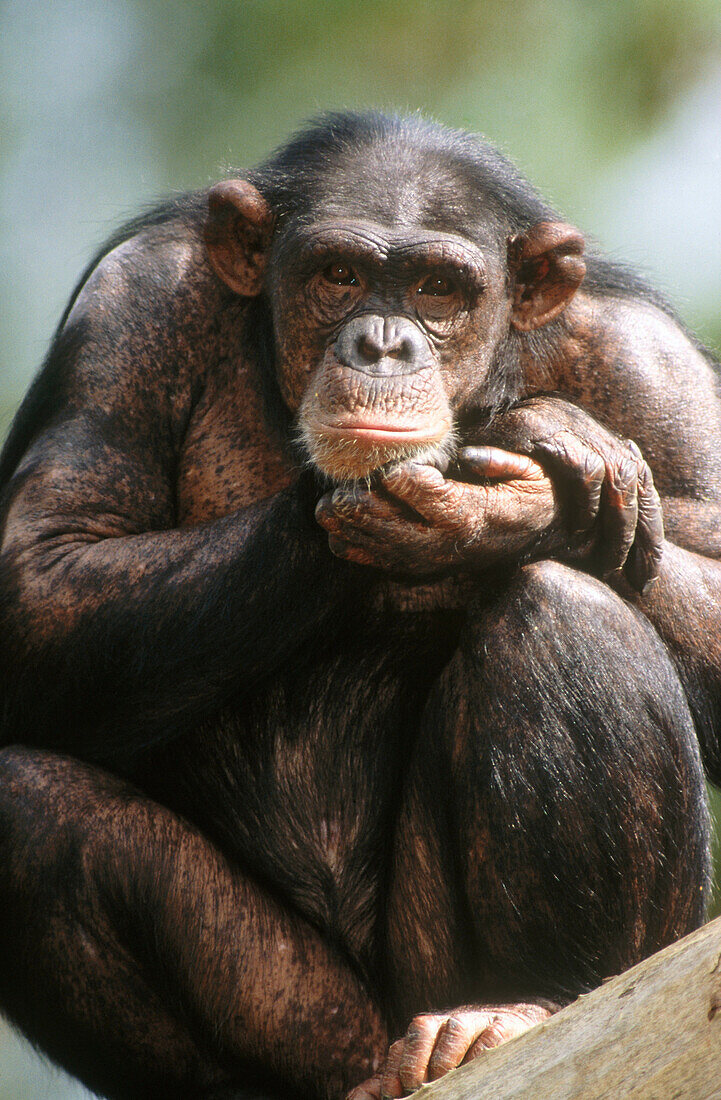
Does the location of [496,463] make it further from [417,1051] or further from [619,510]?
[417,1051]

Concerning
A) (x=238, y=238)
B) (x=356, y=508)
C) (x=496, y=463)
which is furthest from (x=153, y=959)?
(x=238, y=238)

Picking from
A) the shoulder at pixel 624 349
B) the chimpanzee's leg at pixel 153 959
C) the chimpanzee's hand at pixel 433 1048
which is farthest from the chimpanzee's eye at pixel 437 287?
the chimpanzee's hand at pixel 433 1048

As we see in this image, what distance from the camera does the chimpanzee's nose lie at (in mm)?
2754

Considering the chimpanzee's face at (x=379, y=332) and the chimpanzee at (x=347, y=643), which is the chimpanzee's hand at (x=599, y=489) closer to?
the chimpanzee at (x=347, y=643)

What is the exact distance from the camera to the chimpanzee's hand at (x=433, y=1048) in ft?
7.64

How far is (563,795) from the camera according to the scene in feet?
8.68

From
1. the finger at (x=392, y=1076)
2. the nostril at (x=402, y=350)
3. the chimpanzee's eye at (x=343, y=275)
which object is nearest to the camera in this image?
the finger at (x=392, y=1076)

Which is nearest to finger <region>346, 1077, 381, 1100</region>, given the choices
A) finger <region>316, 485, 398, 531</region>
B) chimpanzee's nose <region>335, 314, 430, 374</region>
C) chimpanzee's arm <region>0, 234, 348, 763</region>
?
chimpanzee's arm <region>0, 234, 348, 763</region>

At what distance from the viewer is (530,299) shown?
337cm

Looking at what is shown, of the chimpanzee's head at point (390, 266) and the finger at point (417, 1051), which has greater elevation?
the chimpanzee's head at point (390, 266)

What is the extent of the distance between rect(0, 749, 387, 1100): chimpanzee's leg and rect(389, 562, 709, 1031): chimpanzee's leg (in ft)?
0.95

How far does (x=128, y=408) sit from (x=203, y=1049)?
154 centimetres

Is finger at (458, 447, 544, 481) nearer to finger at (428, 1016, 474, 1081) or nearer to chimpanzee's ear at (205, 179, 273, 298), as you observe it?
chimpanzee's ear at (205, 179, 273, 298)

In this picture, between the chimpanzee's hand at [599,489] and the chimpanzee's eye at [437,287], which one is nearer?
the chimpanzee's hand at [599,489]
